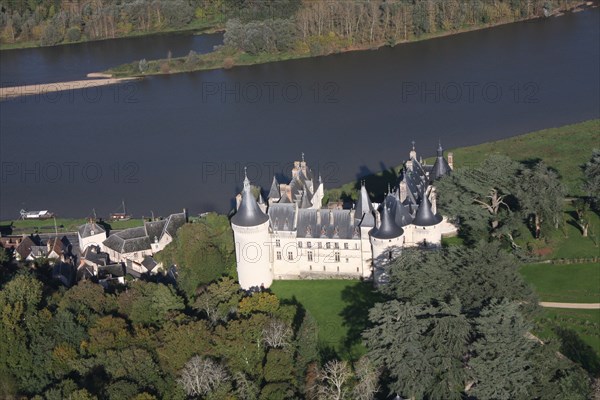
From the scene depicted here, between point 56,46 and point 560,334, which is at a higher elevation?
point 56,46

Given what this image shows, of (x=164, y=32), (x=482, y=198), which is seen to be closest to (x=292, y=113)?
(x=482, y=198)

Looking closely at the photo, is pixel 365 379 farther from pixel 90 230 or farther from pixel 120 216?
pixel 120 216

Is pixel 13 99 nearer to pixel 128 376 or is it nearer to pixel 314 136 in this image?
pixel 314 136

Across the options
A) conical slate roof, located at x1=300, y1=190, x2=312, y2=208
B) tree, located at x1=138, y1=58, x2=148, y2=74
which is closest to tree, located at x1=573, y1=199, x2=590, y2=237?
conical slate roof, located at x1=300, y1=190, x2=312, y2=208

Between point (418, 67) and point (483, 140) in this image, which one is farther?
point (418, 67)

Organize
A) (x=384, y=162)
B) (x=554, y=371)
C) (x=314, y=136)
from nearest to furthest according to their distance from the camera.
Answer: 1. (x=554, y=371)
2. (x=384, y=162)
3. (x=314, y=136)

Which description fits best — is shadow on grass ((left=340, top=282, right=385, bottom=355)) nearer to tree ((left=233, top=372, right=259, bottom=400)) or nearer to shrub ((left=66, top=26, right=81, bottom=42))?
tree ((left=233, top=372, right=259, bottom=400))

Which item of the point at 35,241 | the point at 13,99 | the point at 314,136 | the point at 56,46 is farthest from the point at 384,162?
the point at 56,46
